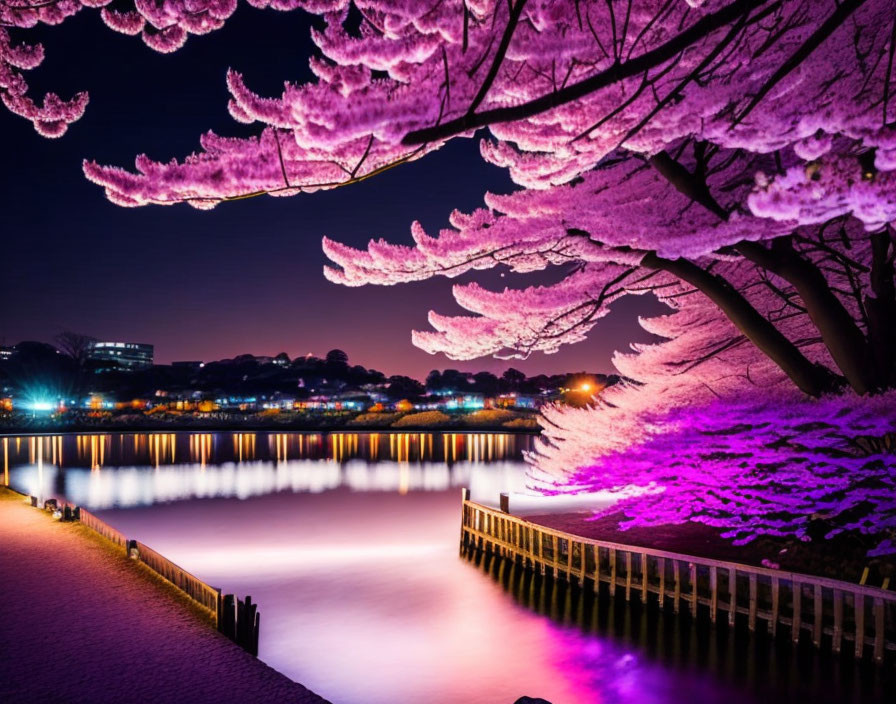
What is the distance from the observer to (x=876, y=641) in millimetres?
7062

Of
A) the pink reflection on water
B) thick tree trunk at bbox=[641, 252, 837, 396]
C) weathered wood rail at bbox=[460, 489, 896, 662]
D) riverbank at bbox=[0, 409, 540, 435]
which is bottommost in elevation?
riverbank at bbox=[0, 409, 540, 435]

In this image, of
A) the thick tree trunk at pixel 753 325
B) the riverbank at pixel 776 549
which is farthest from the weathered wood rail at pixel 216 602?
the thick tree trunk at pixel 753 325

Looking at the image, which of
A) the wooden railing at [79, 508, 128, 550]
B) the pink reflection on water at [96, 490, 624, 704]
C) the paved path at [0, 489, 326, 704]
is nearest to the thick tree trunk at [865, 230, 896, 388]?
the pink reflection on water at [96, 490, 624, 704]

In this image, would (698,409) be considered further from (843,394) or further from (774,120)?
(774,120)

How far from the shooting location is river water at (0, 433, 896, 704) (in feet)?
24.7

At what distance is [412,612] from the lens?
34.3 feet

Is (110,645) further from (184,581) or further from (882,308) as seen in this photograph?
(882,308)

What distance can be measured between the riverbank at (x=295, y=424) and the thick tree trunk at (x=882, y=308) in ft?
155

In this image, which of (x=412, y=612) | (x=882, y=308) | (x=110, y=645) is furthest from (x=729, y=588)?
(x=110, y=645)

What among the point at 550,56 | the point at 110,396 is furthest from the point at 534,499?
the point at 110,396

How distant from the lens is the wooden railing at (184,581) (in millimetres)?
7474

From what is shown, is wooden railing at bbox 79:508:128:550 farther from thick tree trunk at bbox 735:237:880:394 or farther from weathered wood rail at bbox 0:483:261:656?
thick tree trunk at bbox 735:237:880:394

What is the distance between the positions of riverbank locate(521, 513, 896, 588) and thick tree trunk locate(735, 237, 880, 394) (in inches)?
89.2

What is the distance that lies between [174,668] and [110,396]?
109 m
